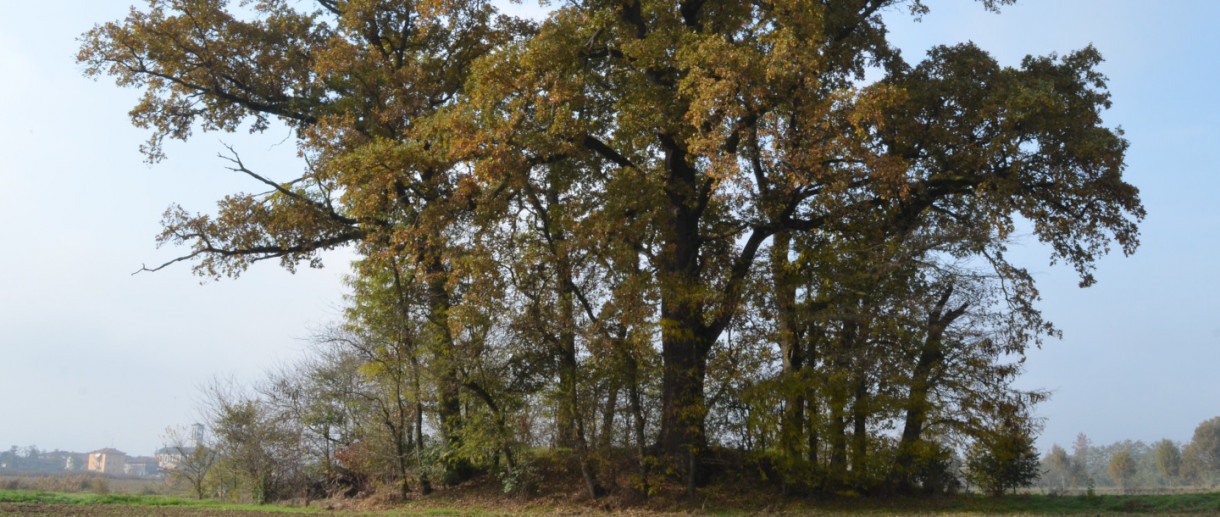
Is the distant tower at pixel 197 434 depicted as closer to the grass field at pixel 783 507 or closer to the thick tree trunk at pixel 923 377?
the grass field at pixel 783 507

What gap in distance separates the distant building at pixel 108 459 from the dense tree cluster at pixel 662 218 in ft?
155

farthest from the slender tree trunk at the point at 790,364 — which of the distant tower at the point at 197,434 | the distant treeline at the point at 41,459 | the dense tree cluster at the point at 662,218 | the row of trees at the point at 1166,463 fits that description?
the distant treeline at the point at 41,459

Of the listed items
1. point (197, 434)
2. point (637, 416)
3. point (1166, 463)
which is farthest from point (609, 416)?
point (1166, 463)

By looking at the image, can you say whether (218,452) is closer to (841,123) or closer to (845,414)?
(845,414)

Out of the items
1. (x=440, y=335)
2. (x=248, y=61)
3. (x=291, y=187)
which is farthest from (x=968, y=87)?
(x=248, y=61)

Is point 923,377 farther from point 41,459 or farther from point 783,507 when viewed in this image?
point 41,459

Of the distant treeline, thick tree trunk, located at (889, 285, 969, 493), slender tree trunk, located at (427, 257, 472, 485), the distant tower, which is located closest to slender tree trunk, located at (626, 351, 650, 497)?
slender tree trunk, located at (427, 257, 472, 485)

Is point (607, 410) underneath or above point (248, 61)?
underneath

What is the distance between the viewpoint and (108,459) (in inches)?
2312

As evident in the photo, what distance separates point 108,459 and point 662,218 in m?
58.4

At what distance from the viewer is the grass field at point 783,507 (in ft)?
41.2

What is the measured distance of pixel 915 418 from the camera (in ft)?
47.1

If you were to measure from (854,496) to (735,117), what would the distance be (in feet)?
25.1

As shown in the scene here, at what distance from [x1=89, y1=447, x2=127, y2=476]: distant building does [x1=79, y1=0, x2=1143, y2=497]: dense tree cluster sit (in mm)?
47287
